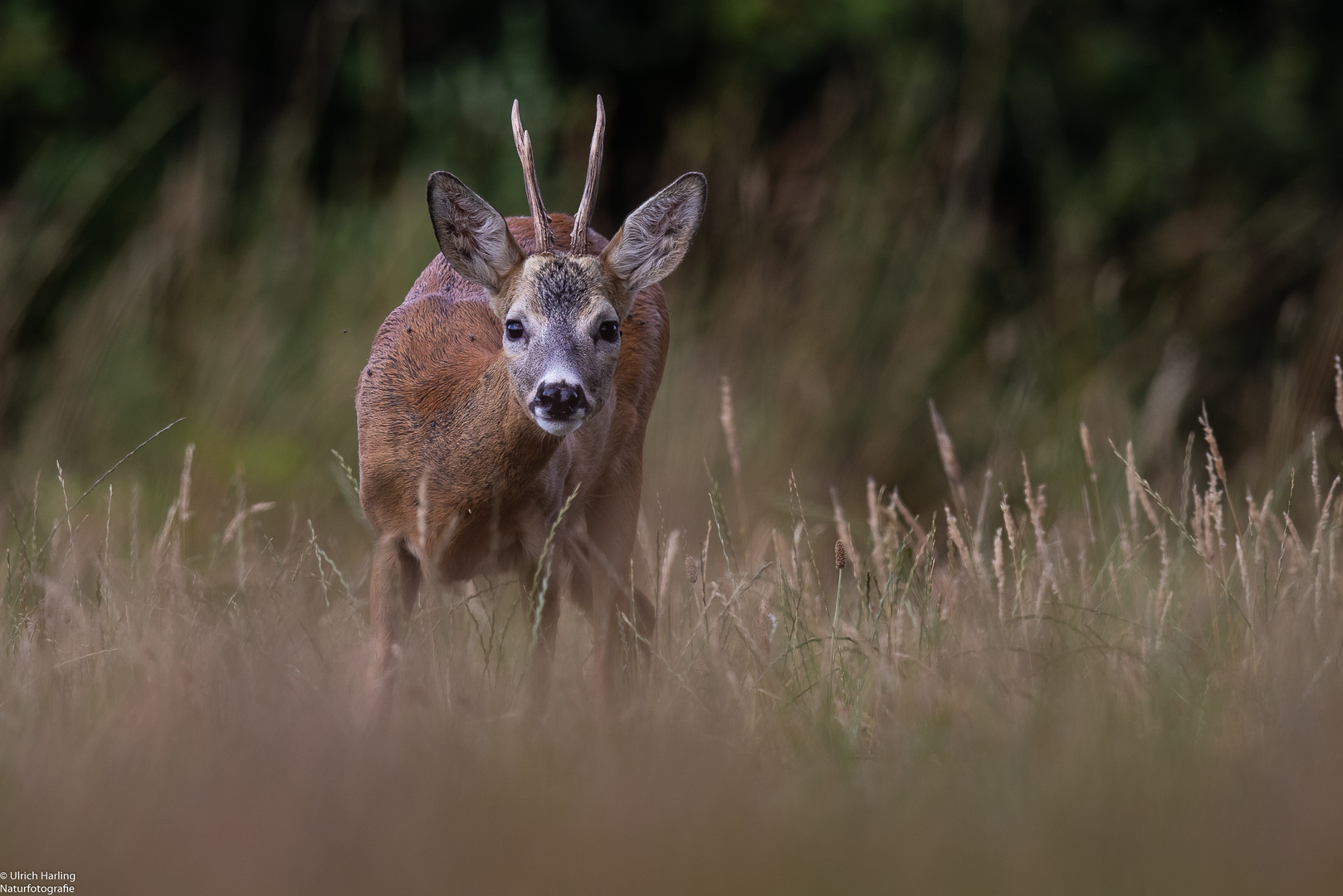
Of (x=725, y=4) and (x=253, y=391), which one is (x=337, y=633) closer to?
(x=253, y=391)

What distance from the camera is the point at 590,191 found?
402 cm

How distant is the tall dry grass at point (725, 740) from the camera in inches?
85.0

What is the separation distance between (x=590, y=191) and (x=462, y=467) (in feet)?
2.46

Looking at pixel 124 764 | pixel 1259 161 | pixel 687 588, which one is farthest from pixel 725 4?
pixel 124 764

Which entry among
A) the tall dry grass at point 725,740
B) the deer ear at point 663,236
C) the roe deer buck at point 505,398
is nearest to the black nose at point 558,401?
the roe deer buck at point 505,398

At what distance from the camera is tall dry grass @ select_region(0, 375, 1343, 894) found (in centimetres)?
216

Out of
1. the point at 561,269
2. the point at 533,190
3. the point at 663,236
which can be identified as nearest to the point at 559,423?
the point at 561,269

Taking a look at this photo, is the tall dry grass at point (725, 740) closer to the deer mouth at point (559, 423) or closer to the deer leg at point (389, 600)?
the deer leg at point (389, 600)

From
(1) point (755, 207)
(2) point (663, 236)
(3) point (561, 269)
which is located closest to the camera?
(3) point (561, 269)

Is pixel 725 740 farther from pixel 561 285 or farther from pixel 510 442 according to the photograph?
pixel 561 285

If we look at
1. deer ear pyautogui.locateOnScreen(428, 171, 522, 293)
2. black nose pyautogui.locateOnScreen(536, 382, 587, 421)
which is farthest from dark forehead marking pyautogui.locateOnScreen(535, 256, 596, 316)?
black nose pyautogui.locateOnScreen(536, 382, 587, 421)

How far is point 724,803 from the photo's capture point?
239 cm

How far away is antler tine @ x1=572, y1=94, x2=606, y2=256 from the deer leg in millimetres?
882

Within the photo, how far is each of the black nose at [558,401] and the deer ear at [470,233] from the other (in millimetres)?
552
